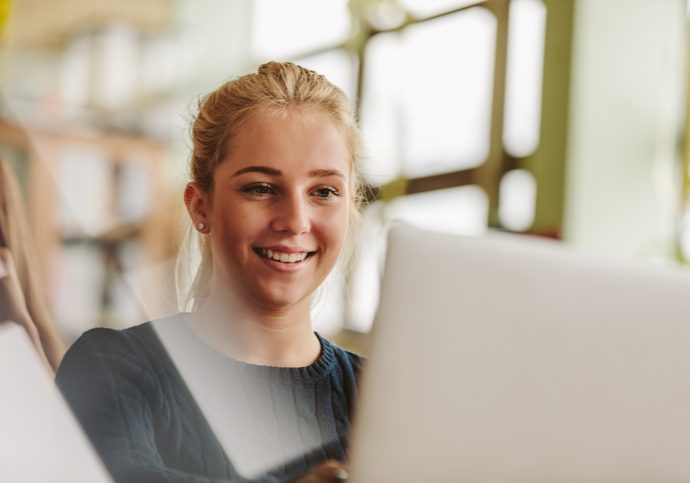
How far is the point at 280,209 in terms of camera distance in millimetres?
1133

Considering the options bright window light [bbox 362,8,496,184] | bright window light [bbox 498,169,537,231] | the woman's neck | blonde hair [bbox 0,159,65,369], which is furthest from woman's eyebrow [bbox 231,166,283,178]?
bright window light [bbox 362,8,496,184]

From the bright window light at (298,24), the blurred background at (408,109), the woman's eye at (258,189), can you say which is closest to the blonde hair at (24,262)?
the woman's eye at (258,189)

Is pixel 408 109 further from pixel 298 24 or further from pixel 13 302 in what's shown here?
pixel 13 302

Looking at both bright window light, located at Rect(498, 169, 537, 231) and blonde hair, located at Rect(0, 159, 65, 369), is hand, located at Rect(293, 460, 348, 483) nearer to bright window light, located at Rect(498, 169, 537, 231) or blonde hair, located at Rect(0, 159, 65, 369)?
blonde hair, located at Rect(0, 159, 65, 369)

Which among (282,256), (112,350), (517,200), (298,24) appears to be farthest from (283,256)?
(298,24)

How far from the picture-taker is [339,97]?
1238 millimetres

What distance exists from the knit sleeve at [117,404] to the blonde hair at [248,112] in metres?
0.14

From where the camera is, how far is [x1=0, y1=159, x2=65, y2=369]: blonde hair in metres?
1.16

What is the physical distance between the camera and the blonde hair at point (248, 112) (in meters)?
1.19

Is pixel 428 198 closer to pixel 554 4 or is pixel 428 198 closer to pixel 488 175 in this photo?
pixel 488 175

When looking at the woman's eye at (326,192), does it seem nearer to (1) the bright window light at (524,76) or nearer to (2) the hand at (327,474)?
(2) the hand at (327,474)

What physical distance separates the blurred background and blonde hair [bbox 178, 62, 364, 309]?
167cm

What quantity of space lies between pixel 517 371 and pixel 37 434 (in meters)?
0.53

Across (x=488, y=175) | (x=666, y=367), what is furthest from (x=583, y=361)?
(x=488, y=175)
